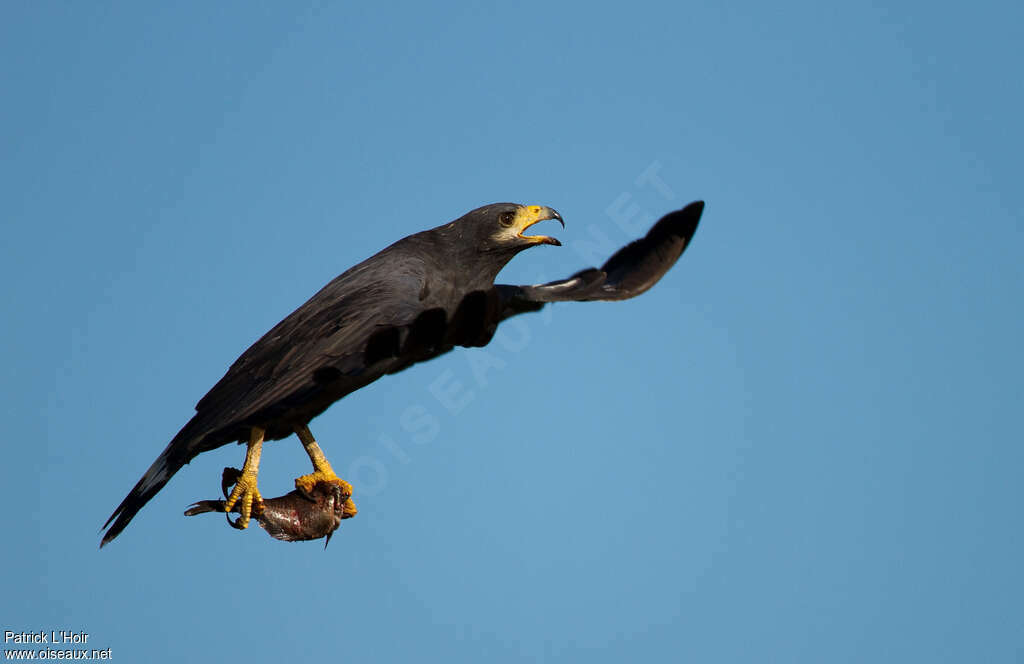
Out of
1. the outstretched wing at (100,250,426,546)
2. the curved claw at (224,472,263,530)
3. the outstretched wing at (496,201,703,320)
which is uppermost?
the outstretched wing at (100,250,426,546)

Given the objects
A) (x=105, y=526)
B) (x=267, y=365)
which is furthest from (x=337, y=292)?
(x=105, y=526)

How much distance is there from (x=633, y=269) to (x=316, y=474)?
9.65 ft

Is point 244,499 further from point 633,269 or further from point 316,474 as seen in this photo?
point 633,269

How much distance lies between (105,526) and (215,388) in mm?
1290

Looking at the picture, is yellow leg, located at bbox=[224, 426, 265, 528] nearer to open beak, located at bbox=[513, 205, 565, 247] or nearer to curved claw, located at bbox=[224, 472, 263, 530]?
curved claw, located at bbox=[224, 472, 263, 530]

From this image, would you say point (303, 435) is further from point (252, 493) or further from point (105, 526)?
point (105, 526)

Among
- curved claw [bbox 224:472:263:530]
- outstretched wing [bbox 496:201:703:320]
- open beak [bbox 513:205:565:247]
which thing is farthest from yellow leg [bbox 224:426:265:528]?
open beak [bbox 513:205:565:247]

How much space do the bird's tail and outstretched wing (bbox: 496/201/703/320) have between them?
2.50 metres

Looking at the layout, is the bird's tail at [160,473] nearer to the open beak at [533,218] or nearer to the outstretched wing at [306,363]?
the outstretched wing at [306,363]

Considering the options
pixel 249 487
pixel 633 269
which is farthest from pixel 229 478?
pixel 633 269

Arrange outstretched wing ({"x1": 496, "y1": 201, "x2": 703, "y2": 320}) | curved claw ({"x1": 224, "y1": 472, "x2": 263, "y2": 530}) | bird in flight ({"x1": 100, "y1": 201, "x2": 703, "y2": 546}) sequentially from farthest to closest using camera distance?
outstretched wing ({"x1": 496, "y1": 201, "x2": 703, "y2": 320}), curved claw ({"x1": 224, "y1": 472, "x2": 263, "y2": 530}), bird in flight ({"x1": 100, "y1": 201, "x2": 703, "y2": 546})

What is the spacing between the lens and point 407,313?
27.6 feet

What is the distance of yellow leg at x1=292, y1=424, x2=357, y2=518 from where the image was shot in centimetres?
971

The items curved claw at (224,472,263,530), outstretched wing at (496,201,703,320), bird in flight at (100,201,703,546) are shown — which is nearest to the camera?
bird in flight at (100,201,703,546)
